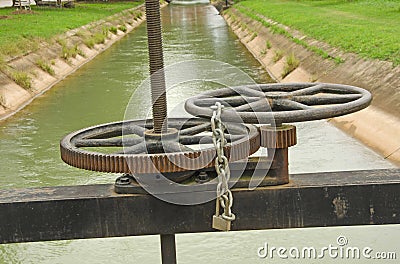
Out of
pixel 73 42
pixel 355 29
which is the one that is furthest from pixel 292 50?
pixel 73 42

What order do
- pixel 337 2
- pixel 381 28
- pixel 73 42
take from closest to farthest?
pixel 381 28 → pixel 73 42 → pixel 337 2

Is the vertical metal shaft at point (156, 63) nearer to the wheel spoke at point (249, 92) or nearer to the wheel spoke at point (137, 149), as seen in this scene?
the wheel spoke at point (137, 149)

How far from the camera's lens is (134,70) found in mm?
17766

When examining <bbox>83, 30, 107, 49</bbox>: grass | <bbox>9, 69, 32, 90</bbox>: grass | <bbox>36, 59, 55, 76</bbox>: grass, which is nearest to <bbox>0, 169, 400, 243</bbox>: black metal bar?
<bbox>9, 69, 32, 90</bbox>: grass

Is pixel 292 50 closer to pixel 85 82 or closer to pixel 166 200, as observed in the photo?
pixel 85 82

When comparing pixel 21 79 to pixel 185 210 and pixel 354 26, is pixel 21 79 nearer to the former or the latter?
pixel 354 26

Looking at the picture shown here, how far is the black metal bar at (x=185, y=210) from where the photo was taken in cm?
300

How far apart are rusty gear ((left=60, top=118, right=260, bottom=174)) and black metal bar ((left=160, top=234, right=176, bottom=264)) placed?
0.38m

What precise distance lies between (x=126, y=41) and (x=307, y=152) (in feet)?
58.3

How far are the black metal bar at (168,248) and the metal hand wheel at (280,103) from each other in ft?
1.80

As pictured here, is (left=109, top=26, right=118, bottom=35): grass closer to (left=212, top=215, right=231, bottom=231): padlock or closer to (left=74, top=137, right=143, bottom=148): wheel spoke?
(left=74, top=137, right=143, bottom=148): wheel spoke

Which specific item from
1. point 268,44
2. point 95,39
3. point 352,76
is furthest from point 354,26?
point 95,39

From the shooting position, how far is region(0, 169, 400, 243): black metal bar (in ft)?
9.84

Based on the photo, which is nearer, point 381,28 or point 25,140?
point 25,140
